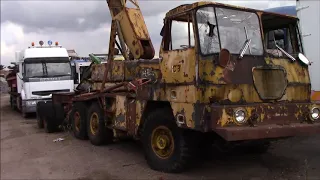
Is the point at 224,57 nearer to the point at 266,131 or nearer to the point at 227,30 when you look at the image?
the point at 227,30

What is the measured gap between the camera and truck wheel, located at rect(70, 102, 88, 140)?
9812 mm

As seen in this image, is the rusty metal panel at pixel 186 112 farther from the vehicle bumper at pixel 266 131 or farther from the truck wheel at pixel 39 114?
the truck wheel at pixel 39 114

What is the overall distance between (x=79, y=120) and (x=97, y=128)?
A: 4.17 feet

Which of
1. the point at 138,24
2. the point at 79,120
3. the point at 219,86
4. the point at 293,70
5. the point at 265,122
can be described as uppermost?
the point at 138,24

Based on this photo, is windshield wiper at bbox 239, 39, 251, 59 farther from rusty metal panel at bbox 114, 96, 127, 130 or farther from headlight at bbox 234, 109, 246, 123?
rusty metal panel at bbox 114, 96, 127, 130

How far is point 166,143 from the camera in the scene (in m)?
6.23

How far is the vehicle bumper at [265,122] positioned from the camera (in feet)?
16.8

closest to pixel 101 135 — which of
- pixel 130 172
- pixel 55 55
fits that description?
pixel 130 172

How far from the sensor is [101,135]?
8.88 m

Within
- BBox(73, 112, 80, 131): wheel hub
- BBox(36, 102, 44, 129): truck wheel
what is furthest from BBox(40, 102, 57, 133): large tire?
BBox(73, 112, 80, 131): wheel hub

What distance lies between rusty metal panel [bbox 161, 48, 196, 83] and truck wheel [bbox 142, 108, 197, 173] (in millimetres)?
599

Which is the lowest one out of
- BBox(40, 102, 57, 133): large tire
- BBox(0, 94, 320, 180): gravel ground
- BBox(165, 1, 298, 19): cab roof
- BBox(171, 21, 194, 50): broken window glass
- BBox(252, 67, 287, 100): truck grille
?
BBox(0, 94, 320, 180): gravel ground

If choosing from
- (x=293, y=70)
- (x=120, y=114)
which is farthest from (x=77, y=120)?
(x=293, y=70)

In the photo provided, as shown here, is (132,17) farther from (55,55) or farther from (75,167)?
(55,55)
